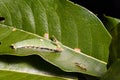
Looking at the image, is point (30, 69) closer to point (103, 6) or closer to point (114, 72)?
point (114, 72)

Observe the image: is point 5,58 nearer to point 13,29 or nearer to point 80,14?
point 13,29

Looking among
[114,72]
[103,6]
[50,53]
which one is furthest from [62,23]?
[103,6]

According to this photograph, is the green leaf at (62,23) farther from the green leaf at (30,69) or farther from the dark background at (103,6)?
the dark background at (103,6)

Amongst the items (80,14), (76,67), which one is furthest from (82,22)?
(76,67)

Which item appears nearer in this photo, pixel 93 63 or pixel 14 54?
pixel 14 54

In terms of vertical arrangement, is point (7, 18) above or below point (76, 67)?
above

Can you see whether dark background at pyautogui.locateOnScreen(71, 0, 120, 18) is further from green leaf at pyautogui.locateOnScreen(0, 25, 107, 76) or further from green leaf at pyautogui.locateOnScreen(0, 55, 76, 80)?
green leaf at pyautogui.locateOnScreen(0, 55, 76, 80)
